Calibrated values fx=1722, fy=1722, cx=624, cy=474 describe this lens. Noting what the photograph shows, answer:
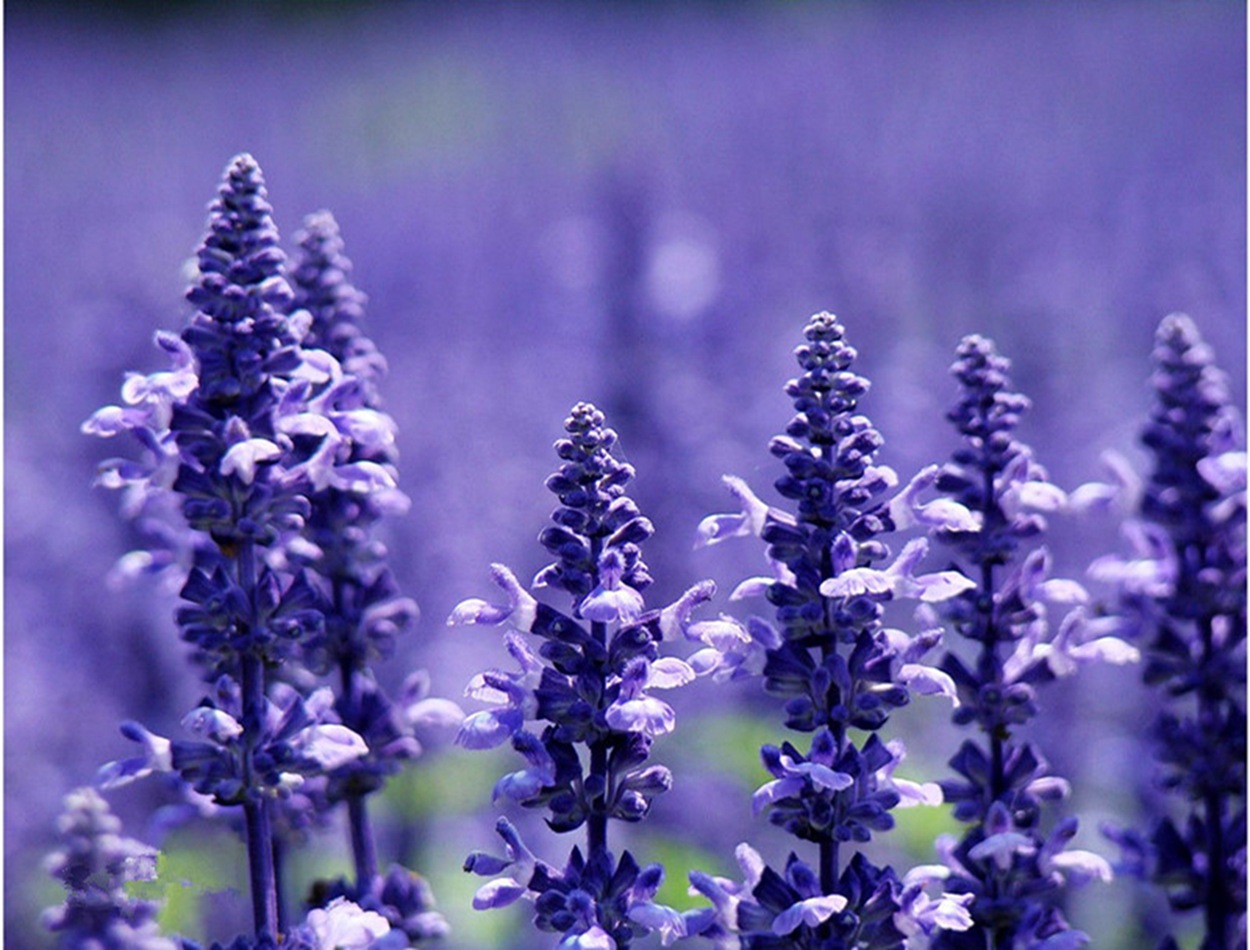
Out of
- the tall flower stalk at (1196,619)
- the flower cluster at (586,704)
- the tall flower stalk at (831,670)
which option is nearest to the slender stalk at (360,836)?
the flower cluster at (586,704)

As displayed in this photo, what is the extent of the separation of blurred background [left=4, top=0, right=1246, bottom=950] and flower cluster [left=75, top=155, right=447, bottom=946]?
343 mm

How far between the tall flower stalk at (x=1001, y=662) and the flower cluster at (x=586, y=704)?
19.8 inches

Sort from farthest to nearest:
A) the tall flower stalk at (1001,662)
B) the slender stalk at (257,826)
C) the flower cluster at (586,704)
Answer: the tall flower stalk at (1001,662) → the slender stalk at (257,826) → the flower cluster at (586,704)

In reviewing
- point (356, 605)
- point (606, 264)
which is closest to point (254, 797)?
point (356, 605)

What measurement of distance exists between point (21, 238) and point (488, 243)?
2063mm

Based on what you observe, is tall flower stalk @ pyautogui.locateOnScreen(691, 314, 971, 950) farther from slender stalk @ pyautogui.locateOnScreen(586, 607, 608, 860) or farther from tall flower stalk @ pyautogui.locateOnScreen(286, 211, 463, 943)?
tall flower stalk @ pyautogui.locateOnScreen(286, 211, 463, 943)

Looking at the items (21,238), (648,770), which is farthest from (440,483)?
(21,238)

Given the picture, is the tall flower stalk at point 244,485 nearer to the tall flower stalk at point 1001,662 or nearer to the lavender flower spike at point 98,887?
the lavender flower spike at point 98,887

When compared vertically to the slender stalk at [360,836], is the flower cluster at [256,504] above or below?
above

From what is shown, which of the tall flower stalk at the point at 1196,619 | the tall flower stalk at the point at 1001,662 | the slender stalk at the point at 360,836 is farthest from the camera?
the tall flower stalk at the point at 1196,619

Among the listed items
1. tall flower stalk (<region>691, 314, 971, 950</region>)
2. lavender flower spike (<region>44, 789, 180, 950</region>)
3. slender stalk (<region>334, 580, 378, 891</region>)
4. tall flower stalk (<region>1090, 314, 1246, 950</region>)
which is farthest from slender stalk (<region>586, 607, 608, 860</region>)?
tall flower stalk (<region>1090, 314, 1246, 950</region>)

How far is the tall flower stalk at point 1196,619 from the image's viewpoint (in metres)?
2.53

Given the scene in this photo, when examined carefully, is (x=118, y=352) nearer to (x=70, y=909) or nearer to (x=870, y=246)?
(x=70, y=909)

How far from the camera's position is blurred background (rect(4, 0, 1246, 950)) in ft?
13.1
